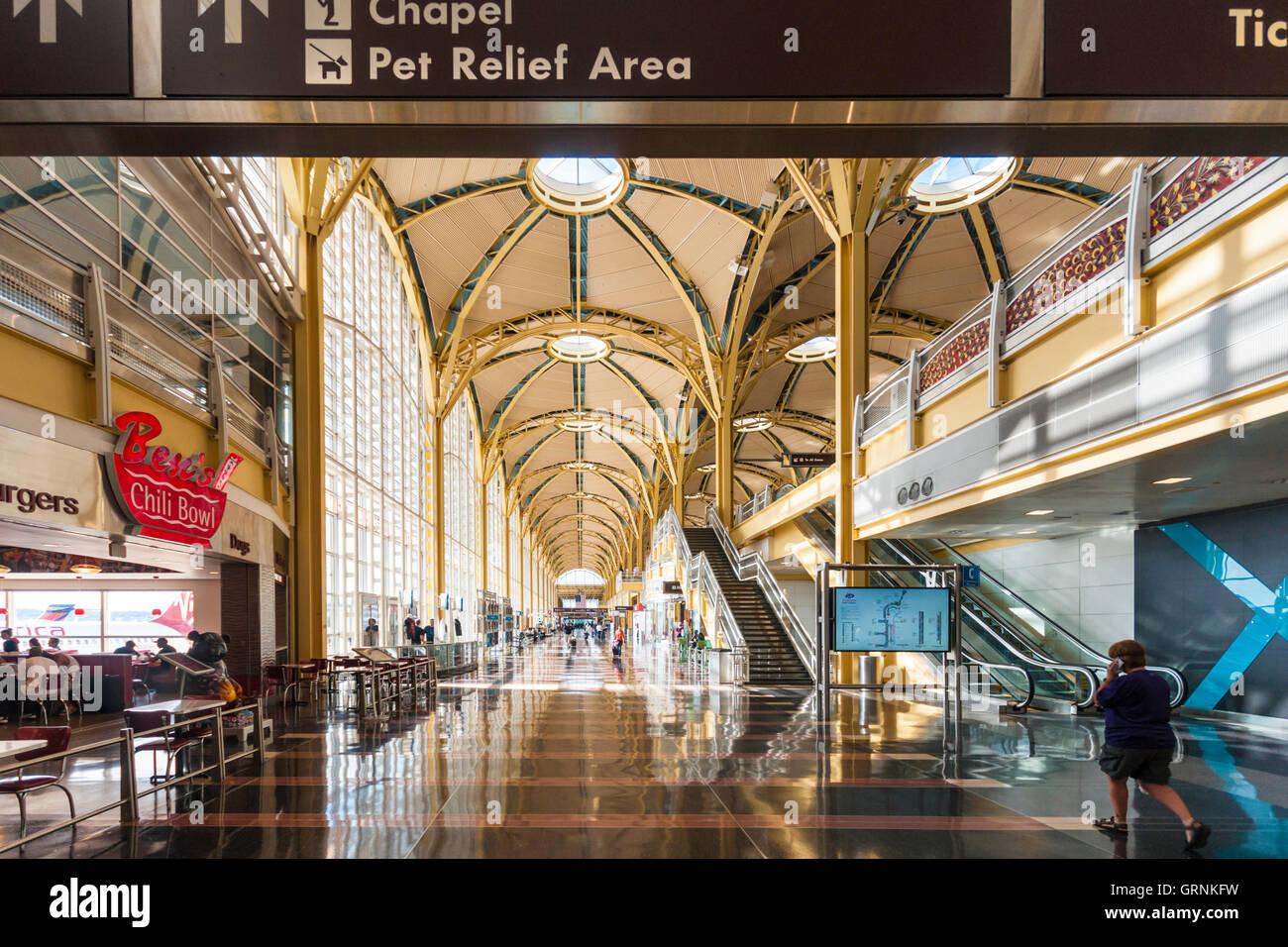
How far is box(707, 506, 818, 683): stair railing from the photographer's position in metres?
20.9

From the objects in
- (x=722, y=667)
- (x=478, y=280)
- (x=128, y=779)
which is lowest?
(x=722, y=667)

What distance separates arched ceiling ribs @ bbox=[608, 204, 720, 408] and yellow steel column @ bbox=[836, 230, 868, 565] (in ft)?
44.5

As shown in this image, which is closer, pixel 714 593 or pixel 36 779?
pixel 36 779

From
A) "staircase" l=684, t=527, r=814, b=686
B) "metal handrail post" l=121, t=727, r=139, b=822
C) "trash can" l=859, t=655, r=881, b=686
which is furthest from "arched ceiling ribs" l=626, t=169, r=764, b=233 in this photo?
"metal handrail post" l=121, t=727, r=139, b=822

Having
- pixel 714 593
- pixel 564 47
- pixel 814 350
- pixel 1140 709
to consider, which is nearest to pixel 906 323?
pixel 814 350

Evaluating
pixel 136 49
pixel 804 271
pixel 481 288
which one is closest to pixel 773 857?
pixel 136 49

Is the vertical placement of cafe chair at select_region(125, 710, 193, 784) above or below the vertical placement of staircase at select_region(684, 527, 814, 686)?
above

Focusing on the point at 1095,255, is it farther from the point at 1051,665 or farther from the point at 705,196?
the point at 705,196

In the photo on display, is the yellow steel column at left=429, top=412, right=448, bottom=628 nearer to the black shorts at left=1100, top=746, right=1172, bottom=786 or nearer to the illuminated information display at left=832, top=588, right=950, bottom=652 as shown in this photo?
the illuminated information display at left=832, top=588, right=950, bottom=652

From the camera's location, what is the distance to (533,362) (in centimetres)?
4788

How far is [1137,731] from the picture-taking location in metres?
6.30

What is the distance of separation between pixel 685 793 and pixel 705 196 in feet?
79.0

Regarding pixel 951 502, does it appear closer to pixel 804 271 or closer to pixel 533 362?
pixel 804 271
